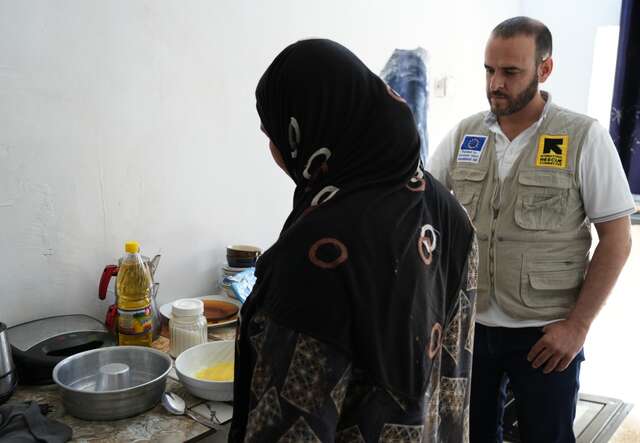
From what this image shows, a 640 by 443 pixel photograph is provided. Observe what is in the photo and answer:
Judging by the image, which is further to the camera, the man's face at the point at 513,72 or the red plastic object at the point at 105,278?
the man's face at the point at 513,72

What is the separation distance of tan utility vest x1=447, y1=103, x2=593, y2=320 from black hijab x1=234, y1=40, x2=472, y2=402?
2.15 feet

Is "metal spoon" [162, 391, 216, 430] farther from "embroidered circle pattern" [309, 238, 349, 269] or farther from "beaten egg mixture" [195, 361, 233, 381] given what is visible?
"embroidered circle pattern" [309, 238, 349, 269]

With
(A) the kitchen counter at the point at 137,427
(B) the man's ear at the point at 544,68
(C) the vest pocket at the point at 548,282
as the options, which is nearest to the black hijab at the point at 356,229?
(A) the kitchen counter at the point at 137,427

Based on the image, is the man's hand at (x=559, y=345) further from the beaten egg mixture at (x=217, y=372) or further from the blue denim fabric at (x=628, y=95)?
the blue denim fabric at (x=628, y=95)

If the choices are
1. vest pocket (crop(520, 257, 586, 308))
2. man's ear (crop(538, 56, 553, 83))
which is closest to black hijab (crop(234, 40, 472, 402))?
vest pocket (crop(520, 257, 586, 308))

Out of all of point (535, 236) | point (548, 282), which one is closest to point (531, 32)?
point (535, 236)

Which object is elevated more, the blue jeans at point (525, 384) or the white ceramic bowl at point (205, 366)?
the white ceramic bowl at point (205, 366)

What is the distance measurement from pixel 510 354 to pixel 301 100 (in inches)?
39.9

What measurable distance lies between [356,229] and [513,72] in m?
1.04

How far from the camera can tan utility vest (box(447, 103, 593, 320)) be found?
4.69 feet

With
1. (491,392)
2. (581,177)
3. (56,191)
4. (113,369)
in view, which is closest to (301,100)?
(113,369)

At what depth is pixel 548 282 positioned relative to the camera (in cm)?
143

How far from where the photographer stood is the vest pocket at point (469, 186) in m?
1.55

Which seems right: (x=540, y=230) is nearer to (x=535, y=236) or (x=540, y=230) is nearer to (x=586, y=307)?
(x=535, y=236)
